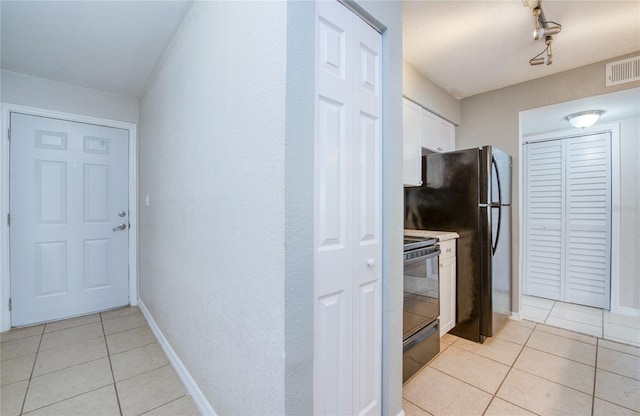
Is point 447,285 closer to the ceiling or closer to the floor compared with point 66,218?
closer to the floor

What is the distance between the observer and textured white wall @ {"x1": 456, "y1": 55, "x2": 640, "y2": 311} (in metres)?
2.57

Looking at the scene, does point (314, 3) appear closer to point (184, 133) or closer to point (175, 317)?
point (184, 133)

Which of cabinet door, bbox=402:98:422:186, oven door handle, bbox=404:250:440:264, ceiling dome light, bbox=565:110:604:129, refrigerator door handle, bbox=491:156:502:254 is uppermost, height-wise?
ceiling dome light, bbox=565:110:604:129

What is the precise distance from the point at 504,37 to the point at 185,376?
3.33 meters

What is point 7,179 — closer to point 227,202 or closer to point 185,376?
point 185,376

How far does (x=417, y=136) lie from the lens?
2.71 metres

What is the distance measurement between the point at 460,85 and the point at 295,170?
2827mm

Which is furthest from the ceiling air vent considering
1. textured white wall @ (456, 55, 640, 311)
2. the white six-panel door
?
the white six-panel door

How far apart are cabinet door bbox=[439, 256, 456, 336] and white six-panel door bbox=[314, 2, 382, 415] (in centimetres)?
121

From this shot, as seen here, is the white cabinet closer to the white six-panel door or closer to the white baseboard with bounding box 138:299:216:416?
the white six-panel door

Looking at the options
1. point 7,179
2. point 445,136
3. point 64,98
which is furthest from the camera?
point 445,136

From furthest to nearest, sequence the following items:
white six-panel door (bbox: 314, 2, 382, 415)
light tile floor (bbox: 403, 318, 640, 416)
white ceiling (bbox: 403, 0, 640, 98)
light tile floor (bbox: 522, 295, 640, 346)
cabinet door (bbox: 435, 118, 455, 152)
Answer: cabinet door (bbox: 435, 118, 455, 152) < light tile floor (bbox: 522, 295, 640, 346) < white ceiling (bbox: 403, 0, 640, 98) < light tile floor (bbox: 403, 318, 640, 416) < white six-panel door (bbox: 314, 2, 382, 415)

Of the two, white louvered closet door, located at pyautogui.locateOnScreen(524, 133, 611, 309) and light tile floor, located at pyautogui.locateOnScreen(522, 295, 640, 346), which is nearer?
light tile floor, located at pyautogui.locateOnScreen(522, 295, 640, 346)

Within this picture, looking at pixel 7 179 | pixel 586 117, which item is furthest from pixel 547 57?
pixel 7 179
